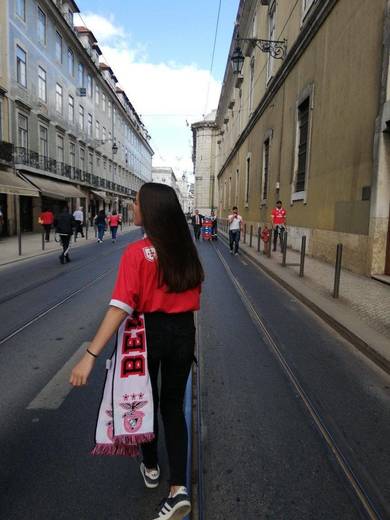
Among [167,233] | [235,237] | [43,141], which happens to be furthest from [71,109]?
[167,233]

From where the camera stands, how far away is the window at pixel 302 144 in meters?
15.4

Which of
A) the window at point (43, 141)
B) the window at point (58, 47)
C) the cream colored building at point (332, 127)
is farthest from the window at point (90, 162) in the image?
the cream colored building at point (332, 127)

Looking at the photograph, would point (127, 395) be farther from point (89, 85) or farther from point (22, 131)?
point (89, 85)

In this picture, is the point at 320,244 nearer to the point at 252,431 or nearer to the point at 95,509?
the point at 252,431

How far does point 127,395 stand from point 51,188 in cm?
2688

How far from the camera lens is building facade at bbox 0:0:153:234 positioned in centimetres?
2388

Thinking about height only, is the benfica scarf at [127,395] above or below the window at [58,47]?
below

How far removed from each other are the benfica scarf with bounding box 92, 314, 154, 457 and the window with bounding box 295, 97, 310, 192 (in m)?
14.1

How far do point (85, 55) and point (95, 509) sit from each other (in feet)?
132

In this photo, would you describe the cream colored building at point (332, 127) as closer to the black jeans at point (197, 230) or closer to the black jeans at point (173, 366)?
the black jeans at point (197, 230)

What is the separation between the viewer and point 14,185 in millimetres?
20547

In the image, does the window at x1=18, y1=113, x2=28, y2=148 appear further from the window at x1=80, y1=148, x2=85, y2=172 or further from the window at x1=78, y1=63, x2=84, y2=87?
the window at x1=78, y1=63, x2=84, y2=87

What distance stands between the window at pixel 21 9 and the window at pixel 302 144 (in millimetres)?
18248

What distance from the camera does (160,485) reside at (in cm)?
238
